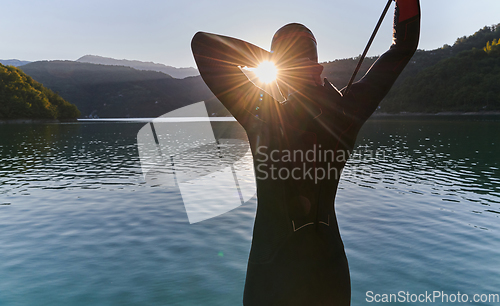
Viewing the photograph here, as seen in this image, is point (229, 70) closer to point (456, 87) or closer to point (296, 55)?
point (296, 55)

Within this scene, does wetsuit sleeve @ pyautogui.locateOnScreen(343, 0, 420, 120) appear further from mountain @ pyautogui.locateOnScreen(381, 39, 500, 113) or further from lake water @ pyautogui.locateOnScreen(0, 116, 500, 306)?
mountain @ pyautogui.locateOnScreen(381, 39, 500, 113)

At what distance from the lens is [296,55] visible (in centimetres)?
174

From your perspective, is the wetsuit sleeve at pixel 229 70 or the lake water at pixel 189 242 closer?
the wetsuit sleeve at pixel 229 70

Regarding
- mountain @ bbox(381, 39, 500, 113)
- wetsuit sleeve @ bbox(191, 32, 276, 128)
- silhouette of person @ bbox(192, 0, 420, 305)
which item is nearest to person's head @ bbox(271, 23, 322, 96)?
silhouette of person @ bbox(192, 0, 420, 305)

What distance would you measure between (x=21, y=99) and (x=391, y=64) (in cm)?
15204

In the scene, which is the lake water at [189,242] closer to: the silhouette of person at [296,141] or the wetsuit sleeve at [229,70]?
the silhouette of person at [296,141]

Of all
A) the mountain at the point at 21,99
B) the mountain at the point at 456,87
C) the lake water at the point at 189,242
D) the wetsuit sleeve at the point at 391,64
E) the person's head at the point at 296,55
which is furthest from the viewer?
the mountain at the point at 456,87

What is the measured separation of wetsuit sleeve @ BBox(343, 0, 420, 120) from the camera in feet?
6.32

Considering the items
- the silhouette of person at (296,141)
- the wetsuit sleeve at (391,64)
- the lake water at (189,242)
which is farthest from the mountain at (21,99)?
the wetsuit sleeve at (391,64)

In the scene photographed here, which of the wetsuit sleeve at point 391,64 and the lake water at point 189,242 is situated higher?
the wetsuit sleeve at point 391,64

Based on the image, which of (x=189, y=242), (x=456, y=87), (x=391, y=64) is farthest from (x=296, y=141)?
(x=456, y=87)

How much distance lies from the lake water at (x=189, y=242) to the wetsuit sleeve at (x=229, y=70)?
6.15 metres

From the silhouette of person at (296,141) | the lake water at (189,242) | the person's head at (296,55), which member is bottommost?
the lake water at (189,242)

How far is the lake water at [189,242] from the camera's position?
7.50m
